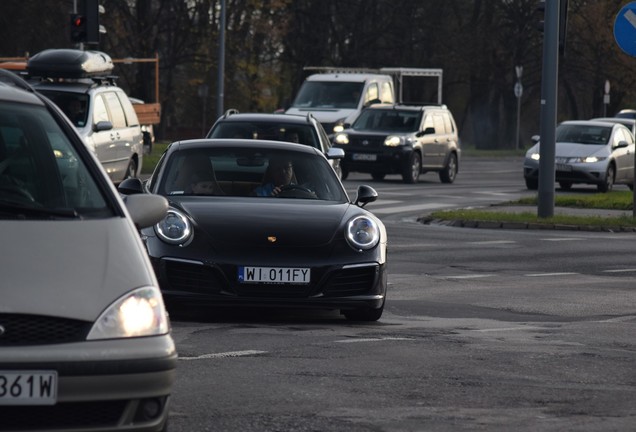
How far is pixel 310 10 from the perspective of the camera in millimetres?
68000

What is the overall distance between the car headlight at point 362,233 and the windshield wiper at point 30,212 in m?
4.93

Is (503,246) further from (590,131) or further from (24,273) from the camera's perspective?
(590,131)

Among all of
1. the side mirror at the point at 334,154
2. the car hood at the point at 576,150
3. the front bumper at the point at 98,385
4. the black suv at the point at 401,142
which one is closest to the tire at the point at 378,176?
the black suv at the point at 401,142

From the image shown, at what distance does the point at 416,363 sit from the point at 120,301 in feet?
11.7

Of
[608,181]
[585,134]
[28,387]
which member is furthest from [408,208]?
[28,387]

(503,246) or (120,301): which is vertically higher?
(120,301)

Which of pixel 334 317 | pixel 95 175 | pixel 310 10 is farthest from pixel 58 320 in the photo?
pixel 310 10

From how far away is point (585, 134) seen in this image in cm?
3622

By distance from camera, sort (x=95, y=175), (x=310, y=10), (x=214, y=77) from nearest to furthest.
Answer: (x=95, y=175), (x=310, y=10), (x=214, y=77)

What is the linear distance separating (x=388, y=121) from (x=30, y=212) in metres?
32.0

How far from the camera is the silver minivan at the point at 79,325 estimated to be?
562cm

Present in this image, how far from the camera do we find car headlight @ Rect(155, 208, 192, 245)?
36.1ft

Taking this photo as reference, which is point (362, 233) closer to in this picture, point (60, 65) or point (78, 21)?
point (60, 65)

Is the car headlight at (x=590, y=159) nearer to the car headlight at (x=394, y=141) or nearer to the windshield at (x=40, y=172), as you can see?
the car headlight at (x=394, y=141)
